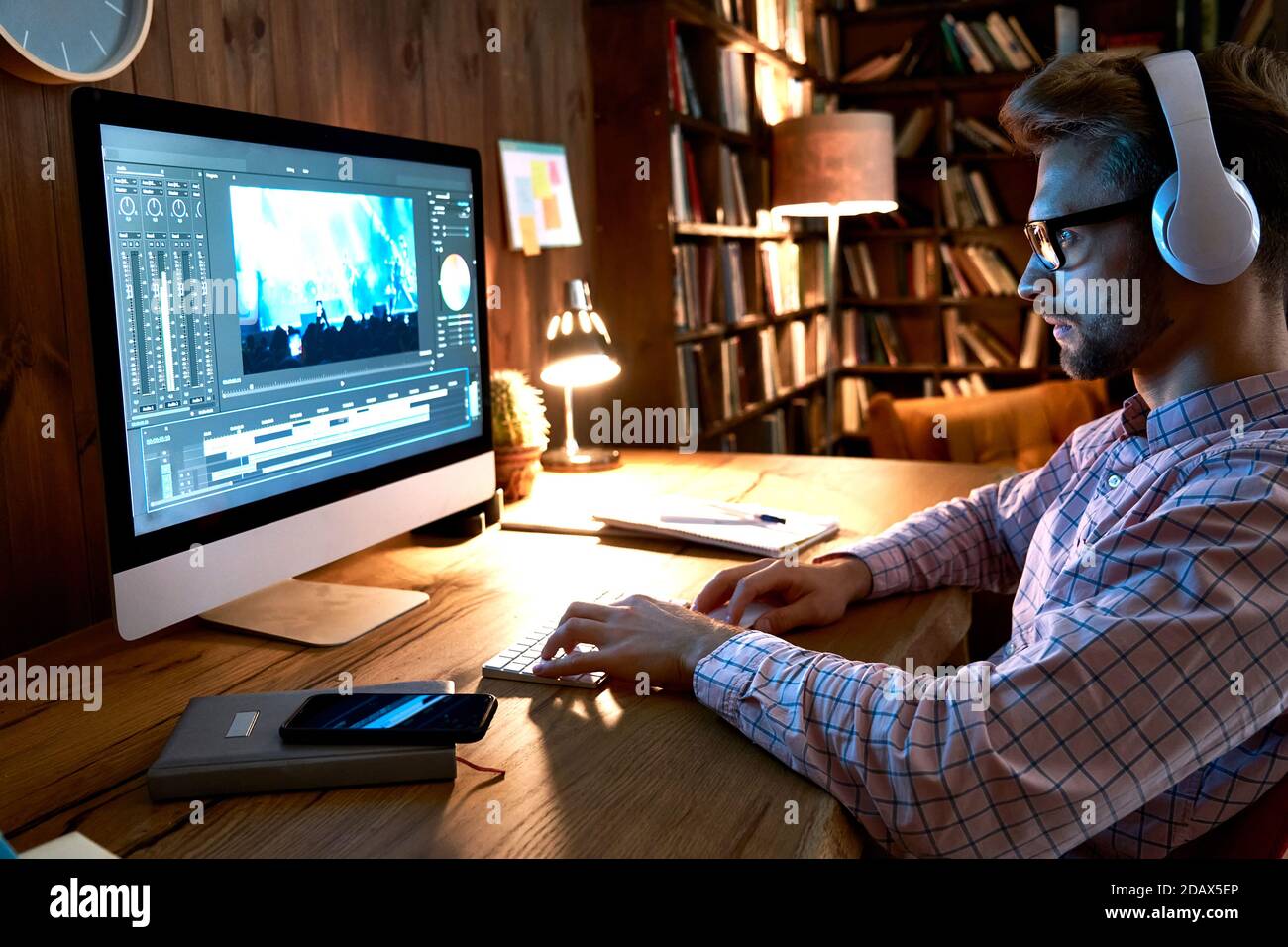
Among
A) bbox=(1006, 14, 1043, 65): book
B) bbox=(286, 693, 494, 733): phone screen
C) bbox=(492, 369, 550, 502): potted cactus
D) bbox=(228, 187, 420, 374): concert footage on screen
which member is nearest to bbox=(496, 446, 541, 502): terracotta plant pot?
bbox=(492, 369, 550, 502): potted cactus

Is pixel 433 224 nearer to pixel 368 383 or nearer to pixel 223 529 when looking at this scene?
pixel 368 383

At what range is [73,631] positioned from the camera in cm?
131

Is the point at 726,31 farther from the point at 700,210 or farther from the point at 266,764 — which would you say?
the point at 266,764

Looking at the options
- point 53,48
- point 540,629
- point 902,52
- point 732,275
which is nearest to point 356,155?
point 53,48

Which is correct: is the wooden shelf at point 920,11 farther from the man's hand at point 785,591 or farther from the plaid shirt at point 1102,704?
Result: the plaid shirt at point 1102,704

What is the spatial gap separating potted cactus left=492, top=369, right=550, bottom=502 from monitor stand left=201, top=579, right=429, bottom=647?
1.64 ft

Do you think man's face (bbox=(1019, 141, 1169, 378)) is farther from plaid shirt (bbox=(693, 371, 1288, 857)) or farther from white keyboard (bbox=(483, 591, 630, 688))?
white keyboard (bbox=(483, 591, 630, 688))

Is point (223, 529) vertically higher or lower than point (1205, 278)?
lower

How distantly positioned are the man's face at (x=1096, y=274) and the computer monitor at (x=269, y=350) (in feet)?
2.48

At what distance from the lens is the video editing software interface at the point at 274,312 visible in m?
0.98

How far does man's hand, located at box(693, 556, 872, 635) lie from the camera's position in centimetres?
119

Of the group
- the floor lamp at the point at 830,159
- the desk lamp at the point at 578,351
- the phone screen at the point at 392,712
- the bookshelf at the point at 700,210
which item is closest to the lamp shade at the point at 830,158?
the floor lamp at the point at 830,159

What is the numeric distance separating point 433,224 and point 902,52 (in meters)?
3.75
